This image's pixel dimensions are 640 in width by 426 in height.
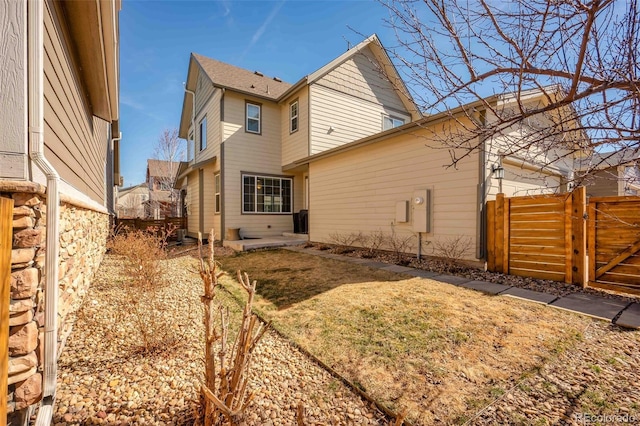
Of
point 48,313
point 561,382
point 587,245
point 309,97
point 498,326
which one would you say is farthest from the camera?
point 309,97

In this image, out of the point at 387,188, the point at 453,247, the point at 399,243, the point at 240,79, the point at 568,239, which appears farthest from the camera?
the point at 240,79

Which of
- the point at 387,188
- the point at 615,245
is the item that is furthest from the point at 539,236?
the point at 387,188

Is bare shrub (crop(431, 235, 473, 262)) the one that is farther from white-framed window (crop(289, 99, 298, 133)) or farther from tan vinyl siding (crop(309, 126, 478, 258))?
white-framed window (crop(289, 99, 298, 133))

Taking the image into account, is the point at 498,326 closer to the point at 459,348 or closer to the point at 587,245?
the point at 459,348

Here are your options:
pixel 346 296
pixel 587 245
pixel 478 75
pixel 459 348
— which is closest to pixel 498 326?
pixel 459 348

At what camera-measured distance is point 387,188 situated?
7.80m

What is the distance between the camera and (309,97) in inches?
431

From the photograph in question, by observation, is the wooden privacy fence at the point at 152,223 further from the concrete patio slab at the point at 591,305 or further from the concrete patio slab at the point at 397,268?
the concrete patio slab at the point at 591,305

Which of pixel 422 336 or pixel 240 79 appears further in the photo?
pixel 240 79

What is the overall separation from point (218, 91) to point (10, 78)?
1031cm

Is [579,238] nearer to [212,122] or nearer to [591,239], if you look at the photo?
[591,239]

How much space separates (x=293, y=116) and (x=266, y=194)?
3.54m

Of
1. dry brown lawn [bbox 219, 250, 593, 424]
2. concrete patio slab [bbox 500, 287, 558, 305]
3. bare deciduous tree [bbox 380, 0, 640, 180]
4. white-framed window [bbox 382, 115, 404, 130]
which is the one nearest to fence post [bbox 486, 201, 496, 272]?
concrete patio slab [bbox 500, 287, 558, 305]

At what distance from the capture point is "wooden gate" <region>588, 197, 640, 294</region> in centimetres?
445
